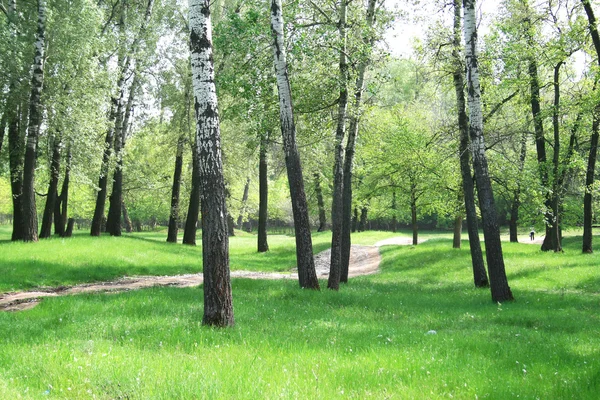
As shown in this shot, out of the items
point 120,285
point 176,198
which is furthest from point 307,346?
point 176,198

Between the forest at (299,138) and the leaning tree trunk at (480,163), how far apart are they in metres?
0.06

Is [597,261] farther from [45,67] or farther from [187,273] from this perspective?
[45,67]

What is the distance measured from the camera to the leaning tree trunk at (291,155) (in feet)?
40.6

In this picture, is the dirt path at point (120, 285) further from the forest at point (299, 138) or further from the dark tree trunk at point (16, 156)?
the dark tree trunk at point (16, 156)

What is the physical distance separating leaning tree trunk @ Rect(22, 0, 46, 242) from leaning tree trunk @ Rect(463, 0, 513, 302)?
17235 mm

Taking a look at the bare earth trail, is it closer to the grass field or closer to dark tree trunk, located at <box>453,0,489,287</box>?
the grass field

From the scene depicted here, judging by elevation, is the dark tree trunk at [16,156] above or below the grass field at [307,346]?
above

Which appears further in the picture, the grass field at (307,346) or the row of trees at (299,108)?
the row of trees at (299,108)

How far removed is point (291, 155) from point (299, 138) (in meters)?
4.41

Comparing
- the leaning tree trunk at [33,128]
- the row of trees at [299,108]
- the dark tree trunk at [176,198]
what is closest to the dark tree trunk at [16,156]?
the row of trees at [299,108]

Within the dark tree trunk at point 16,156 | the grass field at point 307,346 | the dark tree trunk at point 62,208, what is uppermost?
the dark tree trunk at point 16,156

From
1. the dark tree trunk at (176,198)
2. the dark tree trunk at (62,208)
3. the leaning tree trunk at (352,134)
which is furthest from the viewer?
the dark tree trunk at (176,198)

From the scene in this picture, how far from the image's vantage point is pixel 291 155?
1262 cm

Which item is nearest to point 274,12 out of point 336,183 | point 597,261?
point 336,183
